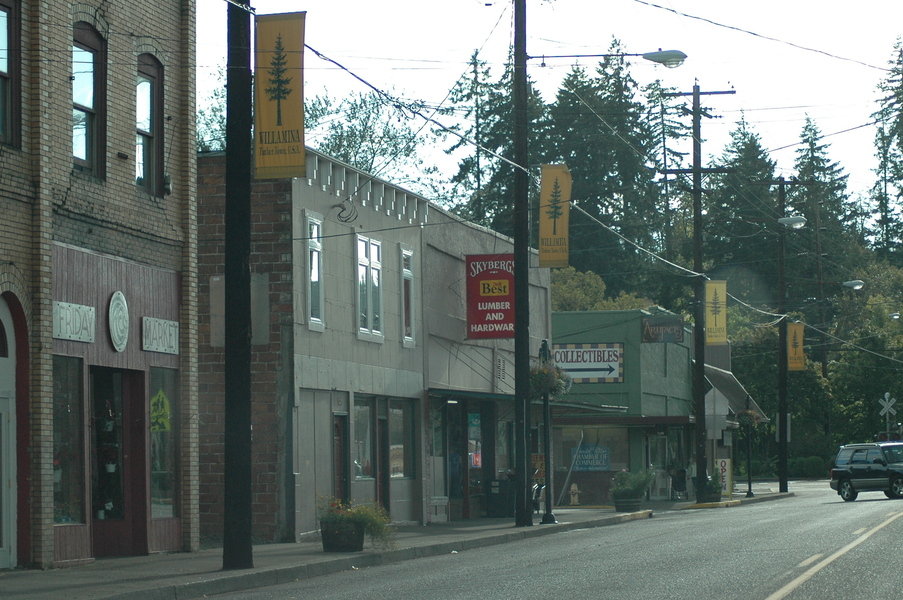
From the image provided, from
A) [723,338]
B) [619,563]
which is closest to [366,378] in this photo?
[619,563]

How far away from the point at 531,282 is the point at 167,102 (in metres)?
18.5

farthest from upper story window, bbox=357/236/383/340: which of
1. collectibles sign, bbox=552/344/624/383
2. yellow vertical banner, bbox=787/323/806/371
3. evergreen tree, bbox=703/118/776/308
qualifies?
evergreen tree, bbox=703/118/776/308

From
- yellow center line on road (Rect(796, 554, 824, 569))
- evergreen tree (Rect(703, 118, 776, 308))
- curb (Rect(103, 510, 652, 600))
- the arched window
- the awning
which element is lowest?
curb (Rect(103, 510, 652, 600))

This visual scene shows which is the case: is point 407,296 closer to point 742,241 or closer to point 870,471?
point 870,471

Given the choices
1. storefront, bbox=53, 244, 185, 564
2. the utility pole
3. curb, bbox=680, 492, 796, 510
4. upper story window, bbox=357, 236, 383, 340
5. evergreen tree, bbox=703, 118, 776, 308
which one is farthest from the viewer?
evergreen tree, bbox=703, 118, 776, 308

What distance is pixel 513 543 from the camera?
1014 inches

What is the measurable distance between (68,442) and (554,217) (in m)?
14.9

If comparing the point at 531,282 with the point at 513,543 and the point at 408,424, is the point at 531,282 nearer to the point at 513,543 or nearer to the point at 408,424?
the point at 408,424

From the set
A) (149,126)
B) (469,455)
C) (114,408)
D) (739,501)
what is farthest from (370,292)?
(739,501)

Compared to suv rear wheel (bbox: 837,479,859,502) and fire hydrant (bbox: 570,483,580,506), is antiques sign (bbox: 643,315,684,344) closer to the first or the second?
fire hydrant (bbox: 570,483,580,506)

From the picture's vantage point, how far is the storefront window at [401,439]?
30.9 meters

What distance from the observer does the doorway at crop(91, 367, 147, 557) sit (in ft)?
68.8

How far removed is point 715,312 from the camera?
46.1m

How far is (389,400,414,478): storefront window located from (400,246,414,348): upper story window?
4.47 feet
